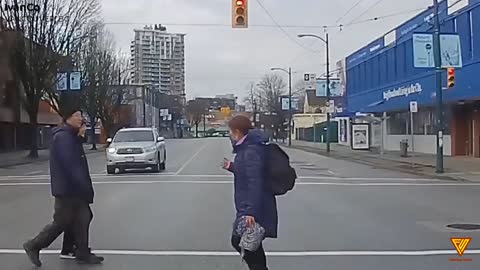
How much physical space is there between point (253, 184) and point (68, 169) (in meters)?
3.33

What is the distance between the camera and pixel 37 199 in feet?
60.2

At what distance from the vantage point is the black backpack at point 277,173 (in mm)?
6688

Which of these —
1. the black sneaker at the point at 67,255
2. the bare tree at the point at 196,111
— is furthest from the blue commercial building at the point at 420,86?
the bare tree at the point at 196,111

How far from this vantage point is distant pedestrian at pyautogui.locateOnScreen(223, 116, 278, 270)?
6551mm

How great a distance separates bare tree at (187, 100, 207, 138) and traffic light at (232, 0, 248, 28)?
5318 inches

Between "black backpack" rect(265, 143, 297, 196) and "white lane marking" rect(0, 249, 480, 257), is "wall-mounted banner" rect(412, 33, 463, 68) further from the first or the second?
"black backpack" rect(265, 143, 297, 196)

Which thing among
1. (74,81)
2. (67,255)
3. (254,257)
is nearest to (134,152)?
(67,255)

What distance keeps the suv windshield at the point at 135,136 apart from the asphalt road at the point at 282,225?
235 inches

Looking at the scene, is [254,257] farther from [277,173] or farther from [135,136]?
[135,136]

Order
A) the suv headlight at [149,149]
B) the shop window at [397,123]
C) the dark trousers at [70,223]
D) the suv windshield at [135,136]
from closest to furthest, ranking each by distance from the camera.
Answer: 1. the dark trousers at [70,223]
2. the suv headlight at [149,149]
3. the suv windshield at [135,136]
4. the shop window at [397,123]

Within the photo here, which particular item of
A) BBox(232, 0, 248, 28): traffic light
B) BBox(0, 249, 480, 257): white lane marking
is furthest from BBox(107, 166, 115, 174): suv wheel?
BBox(0, 249, 480, 257): white lane marking

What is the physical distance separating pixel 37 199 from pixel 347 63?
184 feet

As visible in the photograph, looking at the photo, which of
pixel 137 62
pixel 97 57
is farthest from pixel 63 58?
pixel 137 62

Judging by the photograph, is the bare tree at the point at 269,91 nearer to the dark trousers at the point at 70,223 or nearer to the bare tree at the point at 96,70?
the bare tree at the point at 96,70
